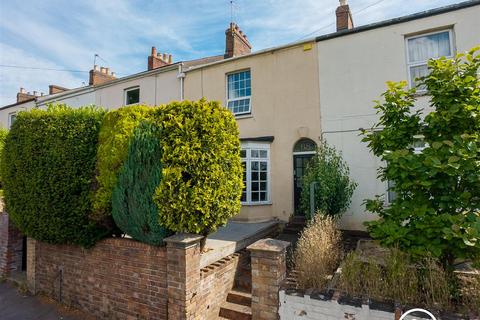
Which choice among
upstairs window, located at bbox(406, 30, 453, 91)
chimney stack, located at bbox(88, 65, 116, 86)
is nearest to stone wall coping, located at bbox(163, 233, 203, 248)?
upstairs window, located at bbox(406, 30, 453, 91)

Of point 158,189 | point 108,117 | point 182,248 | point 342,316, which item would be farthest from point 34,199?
point 342,316

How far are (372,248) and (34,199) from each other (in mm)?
7536

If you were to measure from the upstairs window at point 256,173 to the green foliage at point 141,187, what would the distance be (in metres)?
5.23

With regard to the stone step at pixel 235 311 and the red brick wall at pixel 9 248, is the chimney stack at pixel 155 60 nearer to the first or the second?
the red brick wall at pixel 9 248

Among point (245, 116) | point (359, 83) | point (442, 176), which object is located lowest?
point (442, 176)

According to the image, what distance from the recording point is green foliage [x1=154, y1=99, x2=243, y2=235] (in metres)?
4.60

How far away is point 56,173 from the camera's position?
5652mm

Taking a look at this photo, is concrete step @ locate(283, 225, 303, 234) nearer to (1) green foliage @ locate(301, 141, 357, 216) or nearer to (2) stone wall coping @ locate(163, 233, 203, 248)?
(1) green foliage @ locate(301, 141, 357, 216)

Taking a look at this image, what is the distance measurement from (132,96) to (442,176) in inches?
542

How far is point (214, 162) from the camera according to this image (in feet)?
16.0

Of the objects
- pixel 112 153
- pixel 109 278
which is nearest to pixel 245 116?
pixel 112 153

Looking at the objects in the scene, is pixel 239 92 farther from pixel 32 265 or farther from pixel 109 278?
pixel 32 265

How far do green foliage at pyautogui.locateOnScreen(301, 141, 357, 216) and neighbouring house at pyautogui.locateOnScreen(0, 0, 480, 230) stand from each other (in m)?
0.55

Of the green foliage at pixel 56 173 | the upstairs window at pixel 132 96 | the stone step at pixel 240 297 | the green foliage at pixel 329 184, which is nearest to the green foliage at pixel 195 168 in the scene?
the stone step at pixel 240 297
